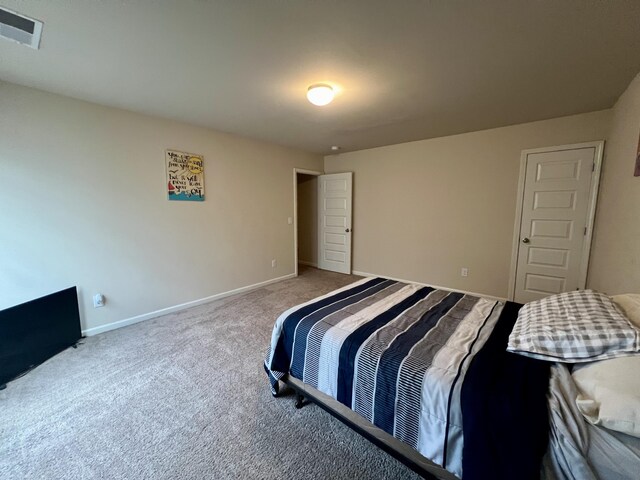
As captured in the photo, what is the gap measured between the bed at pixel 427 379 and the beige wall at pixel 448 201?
1.96 m

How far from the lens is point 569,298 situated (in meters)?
1.45

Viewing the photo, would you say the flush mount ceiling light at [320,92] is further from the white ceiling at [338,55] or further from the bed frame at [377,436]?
the bed frame at [377,436]

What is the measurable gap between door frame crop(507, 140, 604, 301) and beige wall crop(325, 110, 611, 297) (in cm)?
6

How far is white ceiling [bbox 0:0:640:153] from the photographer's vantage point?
1.35 metres

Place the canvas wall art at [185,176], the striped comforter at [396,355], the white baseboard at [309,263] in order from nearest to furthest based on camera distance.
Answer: the striped comforter at [396,355]
the canvas wall art at [185,176]
the white baseboard at [309,263]

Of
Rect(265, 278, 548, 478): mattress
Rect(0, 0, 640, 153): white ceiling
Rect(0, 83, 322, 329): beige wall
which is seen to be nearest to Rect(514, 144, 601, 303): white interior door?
Rect(0, 0, 640, 153): white ceiling

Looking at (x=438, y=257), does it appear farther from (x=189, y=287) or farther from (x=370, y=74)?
(x=189, y=287)

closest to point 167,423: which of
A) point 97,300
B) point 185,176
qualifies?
point 97,300

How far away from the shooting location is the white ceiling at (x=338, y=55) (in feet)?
4.42

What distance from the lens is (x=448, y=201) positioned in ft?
12.4

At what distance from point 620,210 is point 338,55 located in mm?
2688

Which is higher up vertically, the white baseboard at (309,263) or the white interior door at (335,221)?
the white interior door at (335,221)

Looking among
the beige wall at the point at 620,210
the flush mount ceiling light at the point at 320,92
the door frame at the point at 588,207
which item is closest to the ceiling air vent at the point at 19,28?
the flush mount ceiling light at the point at 320,92

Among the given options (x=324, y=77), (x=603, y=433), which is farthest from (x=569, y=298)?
(x=324, y=77)
